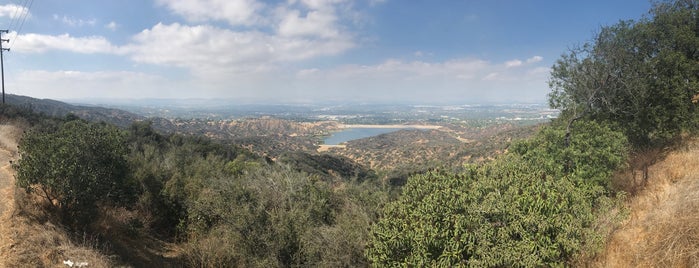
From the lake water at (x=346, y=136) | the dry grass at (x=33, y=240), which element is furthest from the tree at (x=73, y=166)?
the lake water at (x=346, y=136)

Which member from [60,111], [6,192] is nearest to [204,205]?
[6,192]

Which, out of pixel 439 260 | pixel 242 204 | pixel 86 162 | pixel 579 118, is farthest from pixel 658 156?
pixel 86 162

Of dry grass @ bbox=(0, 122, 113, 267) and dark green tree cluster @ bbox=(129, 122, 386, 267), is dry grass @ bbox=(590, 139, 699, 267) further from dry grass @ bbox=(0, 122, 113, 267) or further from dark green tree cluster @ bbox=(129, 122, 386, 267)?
dry grass @ bbox=(0, 122, 113, 267)

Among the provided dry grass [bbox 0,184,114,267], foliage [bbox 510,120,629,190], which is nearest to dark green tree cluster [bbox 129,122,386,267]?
dry grass [bbox 0,184,114,267]

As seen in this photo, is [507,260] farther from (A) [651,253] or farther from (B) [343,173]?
(B) [343,173]

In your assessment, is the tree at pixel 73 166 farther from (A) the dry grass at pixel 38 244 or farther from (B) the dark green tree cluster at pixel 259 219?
(B) the dark green tree cluster at pixel 259 219

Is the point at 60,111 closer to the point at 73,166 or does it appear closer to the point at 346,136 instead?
the point at 346,136
